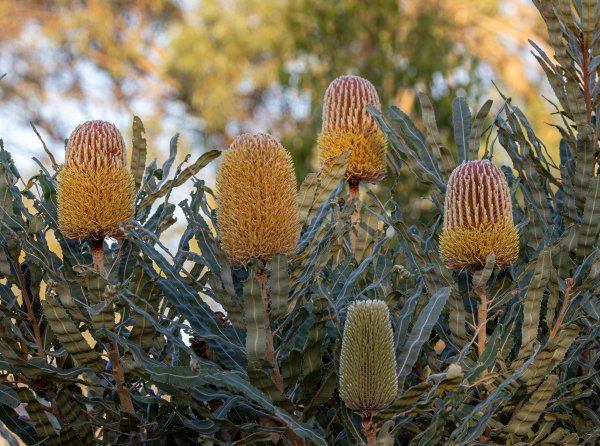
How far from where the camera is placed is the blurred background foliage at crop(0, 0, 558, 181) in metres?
8.05

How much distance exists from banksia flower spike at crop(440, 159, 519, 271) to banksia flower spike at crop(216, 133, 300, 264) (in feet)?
0.80

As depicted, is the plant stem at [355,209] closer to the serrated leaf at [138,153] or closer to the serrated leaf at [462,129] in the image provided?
the serrated leaf at [462,129]

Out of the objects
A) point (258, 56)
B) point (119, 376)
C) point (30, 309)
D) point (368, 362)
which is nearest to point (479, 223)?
point (368, 362)

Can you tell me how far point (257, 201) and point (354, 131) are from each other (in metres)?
0.51

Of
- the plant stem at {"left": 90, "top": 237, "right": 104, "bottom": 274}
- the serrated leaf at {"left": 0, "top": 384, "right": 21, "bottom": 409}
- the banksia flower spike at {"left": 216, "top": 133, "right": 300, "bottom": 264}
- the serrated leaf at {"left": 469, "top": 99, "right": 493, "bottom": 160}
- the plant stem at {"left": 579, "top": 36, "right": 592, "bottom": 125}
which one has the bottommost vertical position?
the serrated leaf at {"left": 0, "top": 384, "right": 21, "bottom": 409}

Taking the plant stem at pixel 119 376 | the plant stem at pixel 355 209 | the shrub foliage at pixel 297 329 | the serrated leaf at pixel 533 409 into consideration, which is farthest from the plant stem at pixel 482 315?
the plant stem at pixel 119 376

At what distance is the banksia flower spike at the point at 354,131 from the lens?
5.60 feet

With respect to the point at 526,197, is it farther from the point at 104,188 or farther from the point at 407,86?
the point at 407,86

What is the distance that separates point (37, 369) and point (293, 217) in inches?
15.1

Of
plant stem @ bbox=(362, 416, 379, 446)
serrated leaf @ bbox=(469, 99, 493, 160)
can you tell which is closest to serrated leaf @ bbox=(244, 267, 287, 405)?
plant stem @ bbox=(362, 416, 379, 446)

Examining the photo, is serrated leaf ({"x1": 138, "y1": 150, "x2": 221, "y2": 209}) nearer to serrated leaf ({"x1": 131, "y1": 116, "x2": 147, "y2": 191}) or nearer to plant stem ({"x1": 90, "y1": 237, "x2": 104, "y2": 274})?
plant stem ({"x1": 90, "y1": 237, "x2": 104, "y2": 274})

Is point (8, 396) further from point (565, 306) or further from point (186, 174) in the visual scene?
point (565, 306)

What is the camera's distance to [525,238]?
154cm

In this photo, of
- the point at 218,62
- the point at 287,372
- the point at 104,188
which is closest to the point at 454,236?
the point at 287,372
